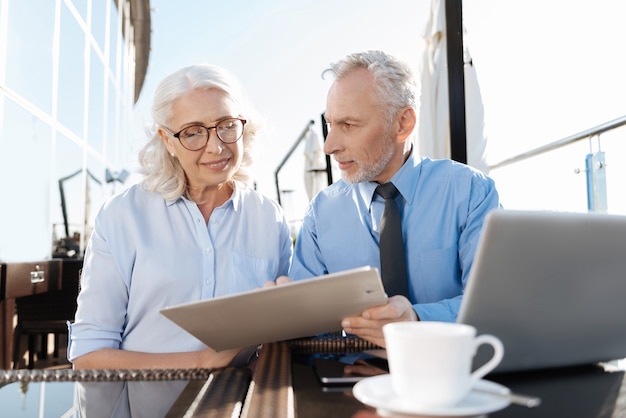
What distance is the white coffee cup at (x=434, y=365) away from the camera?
0.56 m

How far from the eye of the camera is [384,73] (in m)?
2.04

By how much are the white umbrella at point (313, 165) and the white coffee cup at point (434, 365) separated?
215 inches

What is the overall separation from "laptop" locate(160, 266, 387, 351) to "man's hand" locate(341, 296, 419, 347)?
2cm

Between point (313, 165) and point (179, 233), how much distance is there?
448 cm

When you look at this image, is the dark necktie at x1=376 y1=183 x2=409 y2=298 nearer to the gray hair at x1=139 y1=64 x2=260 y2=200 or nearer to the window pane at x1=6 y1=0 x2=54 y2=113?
the gray hair at x1=139 y1=64 x2=260 y2=200

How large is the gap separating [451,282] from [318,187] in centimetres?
433

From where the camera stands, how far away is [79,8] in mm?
6160

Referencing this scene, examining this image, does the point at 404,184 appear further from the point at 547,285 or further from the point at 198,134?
the point at 547,285

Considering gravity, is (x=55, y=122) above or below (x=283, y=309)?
above

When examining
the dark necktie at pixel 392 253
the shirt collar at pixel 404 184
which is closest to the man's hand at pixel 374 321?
the dark necktie at pixel 392 253

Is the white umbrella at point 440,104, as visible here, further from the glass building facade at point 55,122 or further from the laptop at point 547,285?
the laptop at point 547,285

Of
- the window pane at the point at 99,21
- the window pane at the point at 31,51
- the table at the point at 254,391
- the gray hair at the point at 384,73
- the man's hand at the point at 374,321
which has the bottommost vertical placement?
the table at the point at 254,391

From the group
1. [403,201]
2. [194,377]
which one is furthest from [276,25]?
[194,377]

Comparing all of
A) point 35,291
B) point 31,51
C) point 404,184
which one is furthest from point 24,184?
point 404,184
